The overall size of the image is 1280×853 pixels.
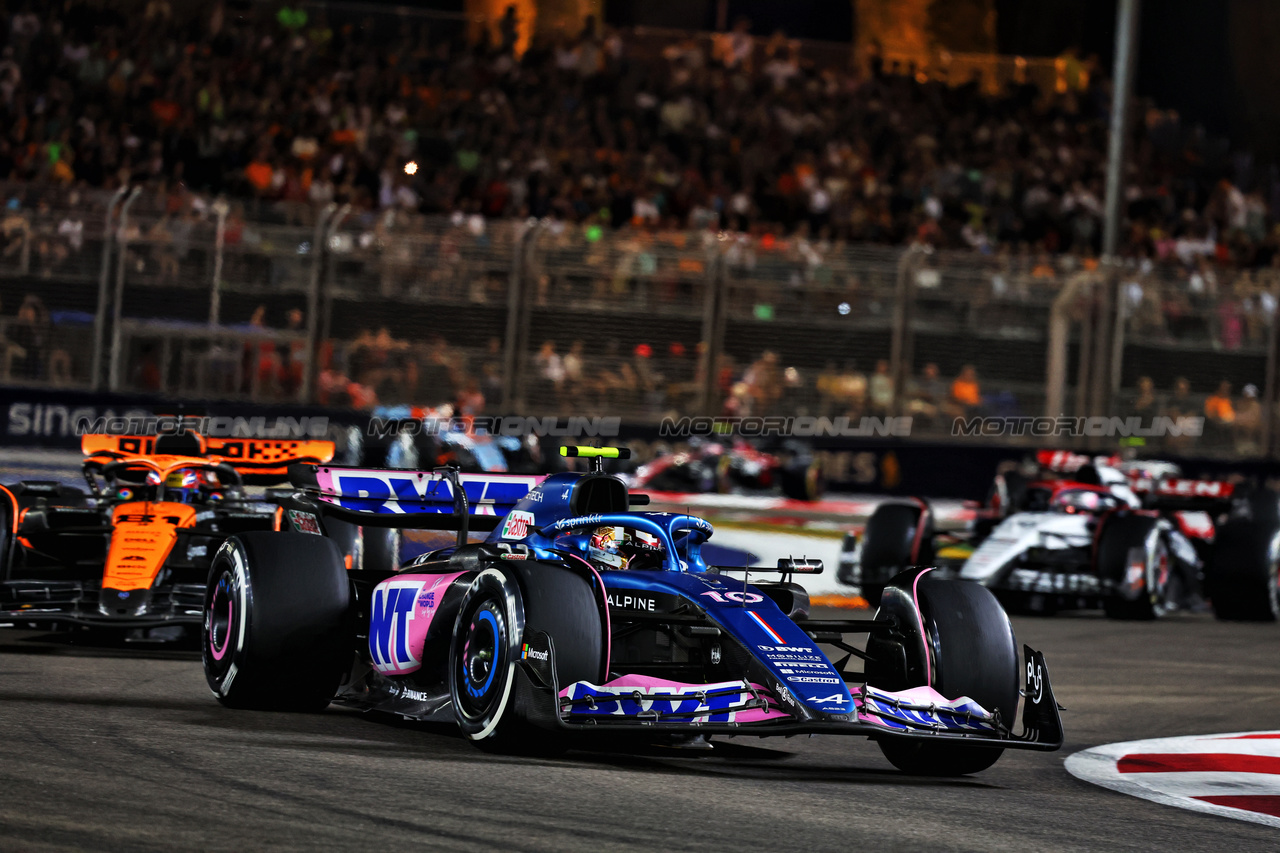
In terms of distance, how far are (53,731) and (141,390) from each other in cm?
1075

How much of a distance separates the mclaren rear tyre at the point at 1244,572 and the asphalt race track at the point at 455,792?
20.9 ft

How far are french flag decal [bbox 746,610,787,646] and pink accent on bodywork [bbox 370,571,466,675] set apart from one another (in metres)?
1.28

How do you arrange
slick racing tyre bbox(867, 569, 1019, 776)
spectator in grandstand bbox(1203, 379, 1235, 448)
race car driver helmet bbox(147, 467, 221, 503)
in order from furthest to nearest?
spectator in grandstand bbox(1203, 379, 1235, 448) → race car driver helmet bbox(147, 467, 221, 503) → slick racing tyre bbox(867, 569, 1019, 776)

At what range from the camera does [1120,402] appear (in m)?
19.3

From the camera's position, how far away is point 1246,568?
48.1 feet

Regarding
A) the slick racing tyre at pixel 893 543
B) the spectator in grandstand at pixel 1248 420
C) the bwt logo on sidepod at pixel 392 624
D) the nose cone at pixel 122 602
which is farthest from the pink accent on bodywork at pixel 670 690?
the spectator in grandstand at pixel 1248 420

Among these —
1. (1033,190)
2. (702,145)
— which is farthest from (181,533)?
(1033,190)

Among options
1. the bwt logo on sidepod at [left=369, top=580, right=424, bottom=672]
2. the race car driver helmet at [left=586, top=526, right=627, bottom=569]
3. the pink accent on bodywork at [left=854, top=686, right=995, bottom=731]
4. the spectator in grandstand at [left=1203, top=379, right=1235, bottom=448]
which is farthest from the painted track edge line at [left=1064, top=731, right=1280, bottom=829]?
the spectator in grandstand at [left=1203, top=379, right=1235, bottom=448]

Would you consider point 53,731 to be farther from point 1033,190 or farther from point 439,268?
point 1033,190

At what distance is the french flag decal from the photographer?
21.4 ft

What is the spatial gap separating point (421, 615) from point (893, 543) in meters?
7.17

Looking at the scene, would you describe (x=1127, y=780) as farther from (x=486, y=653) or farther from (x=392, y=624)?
(x=392, y=624)

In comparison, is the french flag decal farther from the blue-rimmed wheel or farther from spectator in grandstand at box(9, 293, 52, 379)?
spectator in grandstand at box(9, 293, 52, 379)

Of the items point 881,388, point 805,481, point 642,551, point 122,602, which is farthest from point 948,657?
point 805,481
